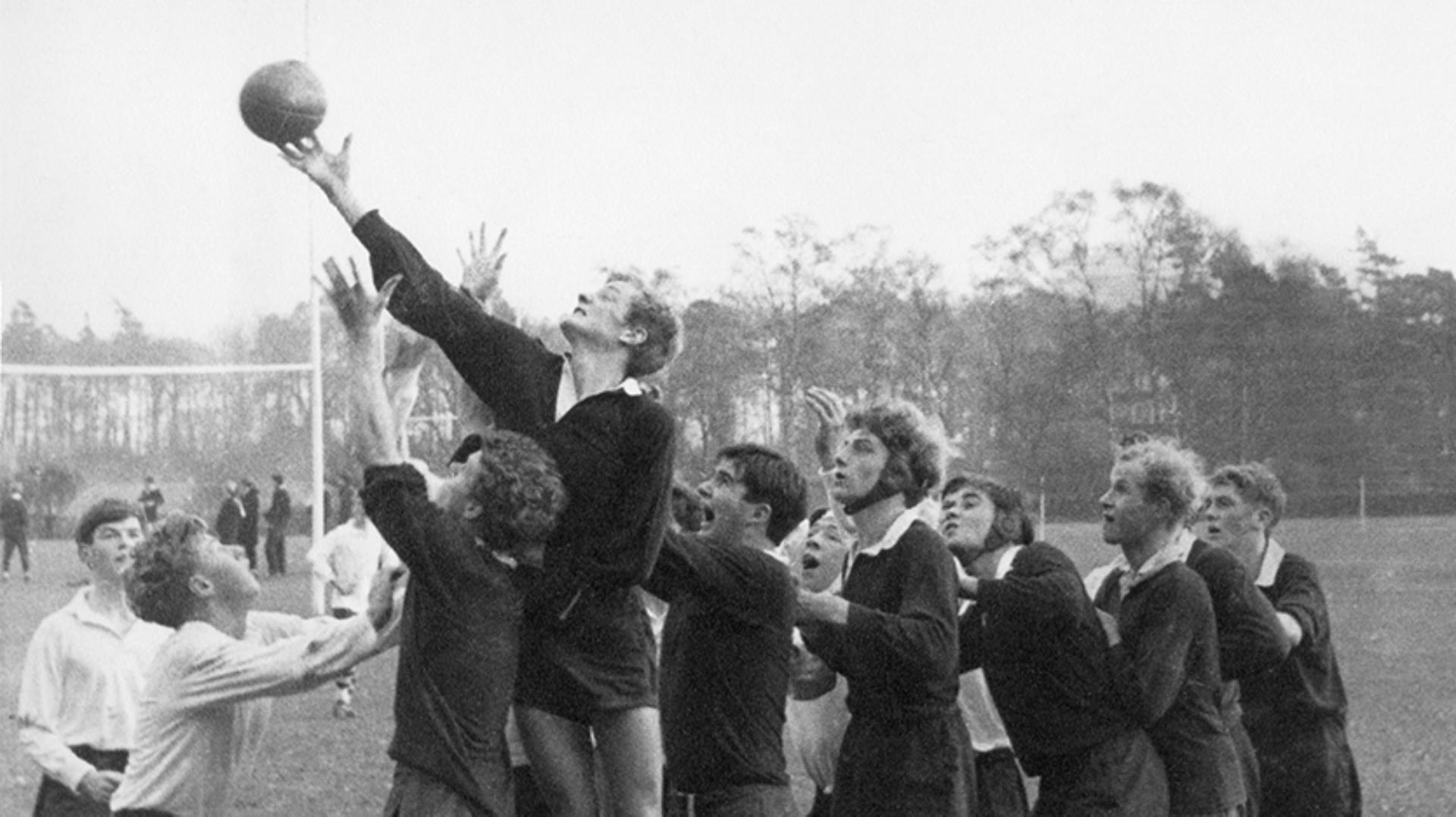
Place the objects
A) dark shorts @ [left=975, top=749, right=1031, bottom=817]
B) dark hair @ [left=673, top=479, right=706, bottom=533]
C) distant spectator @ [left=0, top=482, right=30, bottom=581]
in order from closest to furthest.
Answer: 1. dark shorts @ [left=975, top=749, right=1031, bottom=817]
2. dark hair @ [left=673, top=479, right=706, bottom=533]
3. distant spectator @ [left=0, top=482, right=30, bottom=581]

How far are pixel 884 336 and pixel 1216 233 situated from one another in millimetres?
6338

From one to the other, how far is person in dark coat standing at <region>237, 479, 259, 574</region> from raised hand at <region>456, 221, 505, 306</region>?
1229 centimetres

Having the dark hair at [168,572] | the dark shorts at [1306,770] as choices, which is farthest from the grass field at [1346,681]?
the dark hair at [168,572]

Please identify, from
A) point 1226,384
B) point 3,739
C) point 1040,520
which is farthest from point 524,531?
point 1226,384

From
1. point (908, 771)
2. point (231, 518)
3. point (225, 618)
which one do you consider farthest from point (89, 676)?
point (231, 518)

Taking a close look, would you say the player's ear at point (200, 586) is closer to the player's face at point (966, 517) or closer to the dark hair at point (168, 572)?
the dark hair at point (168, 572)

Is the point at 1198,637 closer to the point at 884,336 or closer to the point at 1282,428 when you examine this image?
the point at 884,336

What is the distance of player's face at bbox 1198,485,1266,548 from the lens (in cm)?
648

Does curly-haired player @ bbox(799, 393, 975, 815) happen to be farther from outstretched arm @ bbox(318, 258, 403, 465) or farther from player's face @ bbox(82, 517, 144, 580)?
player's face @ bbox(82, 517, 144, 580)

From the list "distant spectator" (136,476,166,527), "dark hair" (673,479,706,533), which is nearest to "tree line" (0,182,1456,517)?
"distant spectator" (136,476,166,527)

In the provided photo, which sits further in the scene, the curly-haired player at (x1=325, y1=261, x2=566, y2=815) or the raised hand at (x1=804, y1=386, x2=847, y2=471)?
the raised hand at (x1=804, y1=386, x2=847, y2=471)

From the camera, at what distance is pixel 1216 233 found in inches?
906

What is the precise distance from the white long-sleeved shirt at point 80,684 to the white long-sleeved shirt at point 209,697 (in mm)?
883

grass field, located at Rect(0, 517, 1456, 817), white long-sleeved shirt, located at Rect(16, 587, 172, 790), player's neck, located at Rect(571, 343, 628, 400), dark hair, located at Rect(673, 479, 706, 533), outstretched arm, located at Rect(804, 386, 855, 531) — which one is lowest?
grass field, located at Rect(0, 517, 1456, 817)
